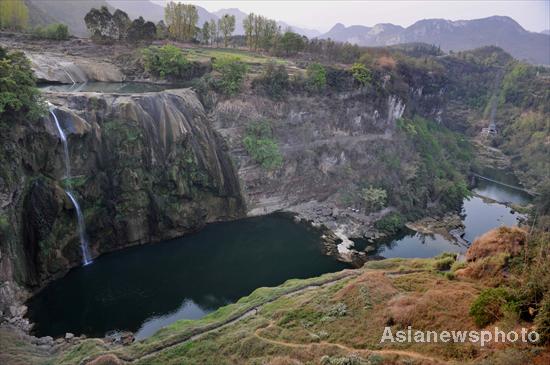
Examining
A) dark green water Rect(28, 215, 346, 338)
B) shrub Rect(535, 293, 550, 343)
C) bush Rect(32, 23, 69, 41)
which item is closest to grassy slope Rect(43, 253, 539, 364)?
shrub Rect(535, 293, 550, 343)

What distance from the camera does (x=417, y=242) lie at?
52.5 meters

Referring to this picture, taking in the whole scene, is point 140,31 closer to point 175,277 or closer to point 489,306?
point 175,277

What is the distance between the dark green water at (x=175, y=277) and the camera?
32.5 m

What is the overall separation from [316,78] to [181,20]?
27.9 meters

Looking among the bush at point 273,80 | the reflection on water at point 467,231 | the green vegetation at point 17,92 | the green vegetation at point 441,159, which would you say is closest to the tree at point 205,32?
the bush at point 273,80

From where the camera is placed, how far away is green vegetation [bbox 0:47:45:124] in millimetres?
33250

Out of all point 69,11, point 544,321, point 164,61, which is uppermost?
point 69,11

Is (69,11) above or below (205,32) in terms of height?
above

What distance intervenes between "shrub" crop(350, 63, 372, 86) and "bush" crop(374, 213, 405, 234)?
24.1m

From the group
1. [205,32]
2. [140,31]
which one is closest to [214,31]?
[205,32]

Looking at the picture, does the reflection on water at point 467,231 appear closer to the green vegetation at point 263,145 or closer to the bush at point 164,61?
the green vegetation at point 263,145

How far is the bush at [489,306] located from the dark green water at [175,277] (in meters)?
22.2

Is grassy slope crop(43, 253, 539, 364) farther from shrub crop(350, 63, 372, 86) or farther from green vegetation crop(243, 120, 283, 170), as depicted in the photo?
shrub crop(350, 63, 372, 86)

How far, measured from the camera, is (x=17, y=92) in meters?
34.2
